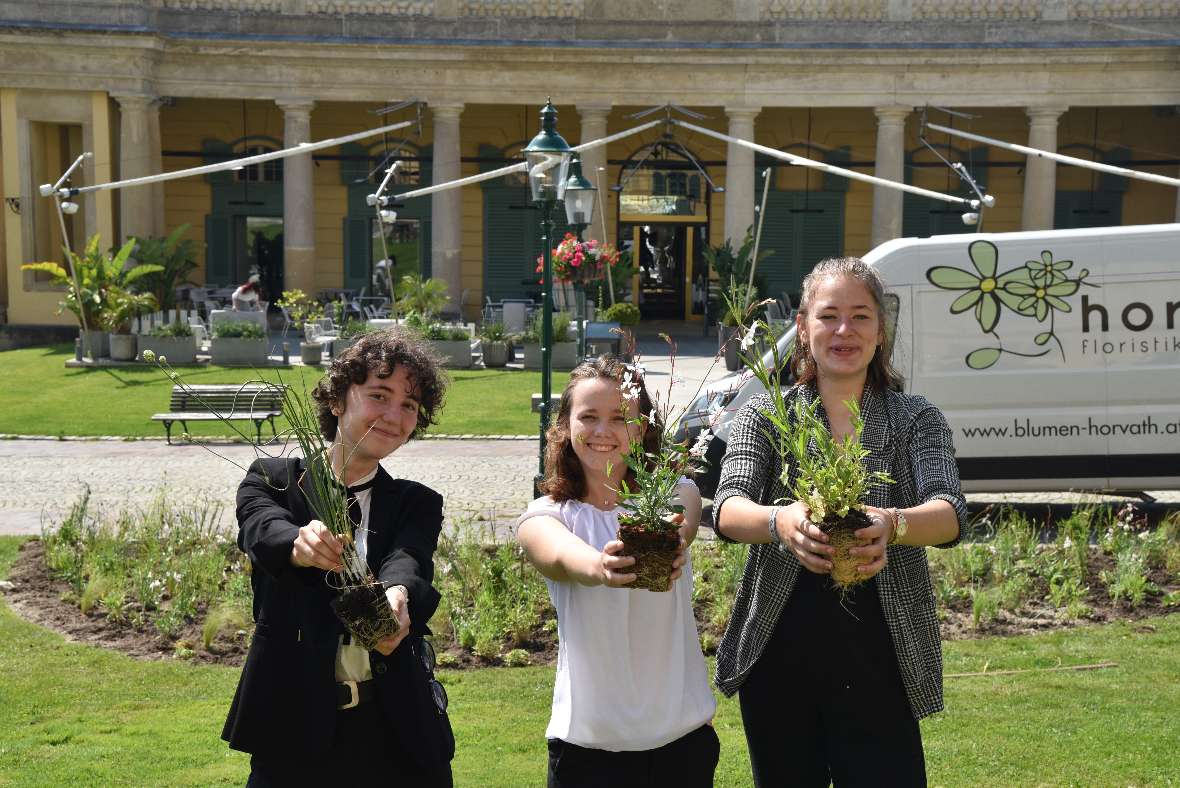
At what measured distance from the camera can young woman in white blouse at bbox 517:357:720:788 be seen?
11.6 ft

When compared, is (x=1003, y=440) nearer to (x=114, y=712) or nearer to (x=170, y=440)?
(x=114, y=712)

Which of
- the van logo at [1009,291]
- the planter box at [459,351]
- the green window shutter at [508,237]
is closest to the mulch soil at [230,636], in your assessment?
the van logo at [1009,291]

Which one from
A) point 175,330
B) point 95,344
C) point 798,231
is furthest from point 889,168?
point 95,344

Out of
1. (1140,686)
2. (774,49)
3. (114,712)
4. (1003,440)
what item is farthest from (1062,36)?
(114,712)

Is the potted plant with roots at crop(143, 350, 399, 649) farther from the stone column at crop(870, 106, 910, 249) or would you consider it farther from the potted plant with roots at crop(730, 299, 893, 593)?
the stone column at crop(870, 106, 910, 249)

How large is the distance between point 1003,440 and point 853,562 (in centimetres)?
909

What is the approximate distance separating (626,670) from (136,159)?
92.8 feet

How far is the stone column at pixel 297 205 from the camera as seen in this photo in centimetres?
3073

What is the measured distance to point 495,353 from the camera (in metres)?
24.4

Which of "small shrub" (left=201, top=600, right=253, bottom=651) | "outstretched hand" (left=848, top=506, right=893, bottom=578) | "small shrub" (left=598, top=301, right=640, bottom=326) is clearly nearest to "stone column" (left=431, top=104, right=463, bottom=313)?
"small shrub" (left=598, top=301, right=640, bottom=326)

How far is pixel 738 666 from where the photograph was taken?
3646mm

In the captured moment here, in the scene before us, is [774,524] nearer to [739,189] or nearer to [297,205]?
[739,189]

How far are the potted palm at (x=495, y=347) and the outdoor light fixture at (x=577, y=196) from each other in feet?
26.1

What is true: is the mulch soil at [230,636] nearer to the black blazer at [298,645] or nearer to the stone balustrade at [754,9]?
the black blazer at [298,645]
